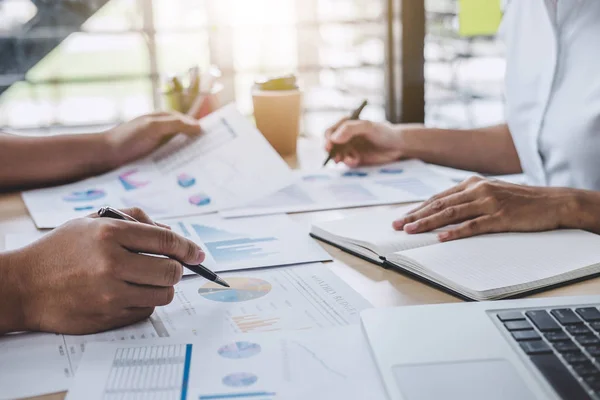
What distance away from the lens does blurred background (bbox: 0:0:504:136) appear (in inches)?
70.6

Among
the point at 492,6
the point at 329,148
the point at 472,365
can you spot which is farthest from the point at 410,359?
the point at 492,6

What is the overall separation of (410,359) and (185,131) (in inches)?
35.3

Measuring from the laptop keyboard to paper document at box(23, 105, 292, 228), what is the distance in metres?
0.60

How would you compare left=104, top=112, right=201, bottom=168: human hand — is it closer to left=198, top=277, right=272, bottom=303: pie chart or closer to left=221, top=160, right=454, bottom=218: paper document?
left=221, top=160, right=454, bottom=218: paper document

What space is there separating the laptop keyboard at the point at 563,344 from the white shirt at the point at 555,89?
1.97 ft

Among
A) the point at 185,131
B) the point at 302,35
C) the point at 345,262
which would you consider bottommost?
the point at 345,262

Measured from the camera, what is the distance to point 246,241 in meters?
0.95

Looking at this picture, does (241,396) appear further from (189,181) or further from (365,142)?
(365,142)

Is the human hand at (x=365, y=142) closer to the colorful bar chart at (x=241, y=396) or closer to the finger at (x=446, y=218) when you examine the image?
the finger at (x=446, y=218)

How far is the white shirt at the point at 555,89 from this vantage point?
3.78ft

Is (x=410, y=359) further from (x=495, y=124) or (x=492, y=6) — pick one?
(x=492, y=6)

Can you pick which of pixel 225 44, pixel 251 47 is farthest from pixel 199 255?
pixel 251 47

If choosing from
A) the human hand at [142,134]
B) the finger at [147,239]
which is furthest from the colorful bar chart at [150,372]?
the human hand at [142,134]

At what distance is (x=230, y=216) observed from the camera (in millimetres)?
1064
